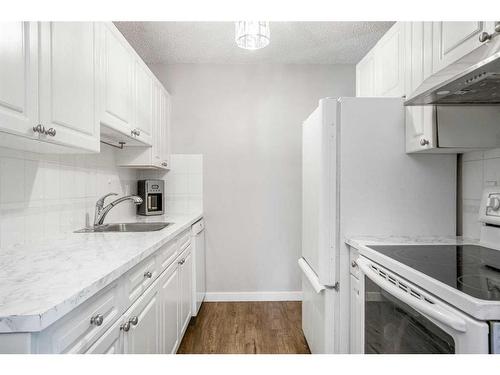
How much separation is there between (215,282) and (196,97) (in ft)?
6.11

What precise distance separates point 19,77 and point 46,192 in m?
0.76

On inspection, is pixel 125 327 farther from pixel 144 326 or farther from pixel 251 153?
pixel 251 153

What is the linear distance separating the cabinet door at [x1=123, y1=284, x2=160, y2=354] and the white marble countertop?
21cm

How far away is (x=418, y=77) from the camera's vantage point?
162cm

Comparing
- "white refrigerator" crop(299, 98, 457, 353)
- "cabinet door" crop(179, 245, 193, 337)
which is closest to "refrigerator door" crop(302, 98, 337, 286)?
"white refrigerator" crop(299, 98, 457, 353)

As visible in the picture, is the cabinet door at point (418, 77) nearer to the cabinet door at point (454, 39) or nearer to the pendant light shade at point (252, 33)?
the cabinet door at point (454, 39)

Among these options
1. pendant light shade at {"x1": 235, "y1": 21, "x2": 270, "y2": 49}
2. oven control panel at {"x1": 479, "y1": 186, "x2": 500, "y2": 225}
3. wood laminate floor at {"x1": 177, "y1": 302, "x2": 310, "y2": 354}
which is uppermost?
pendant light shade at {"x1": 235, "y1": 21, "x2": 270, "y2": 49}

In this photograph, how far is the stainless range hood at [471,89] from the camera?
995 mm

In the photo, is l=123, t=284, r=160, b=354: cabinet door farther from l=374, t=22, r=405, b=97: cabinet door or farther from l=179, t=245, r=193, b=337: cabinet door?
l=374, t=22, r=405, b=97: cabinet door

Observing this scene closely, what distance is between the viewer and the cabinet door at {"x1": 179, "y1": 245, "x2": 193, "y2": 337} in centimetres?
220

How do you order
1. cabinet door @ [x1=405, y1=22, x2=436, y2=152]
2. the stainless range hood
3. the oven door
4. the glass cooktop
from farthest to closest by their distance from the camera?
cabinet door @ [x1=405, y1=22, x2=436, y2=152] → the stainless range hood → the glass cooktop → the oven door

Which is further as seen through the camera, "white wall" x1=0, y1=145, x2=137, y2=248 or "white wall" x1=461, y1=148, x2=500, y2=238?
"white wall" x1=461, y1=148, x2=500, y2=238
